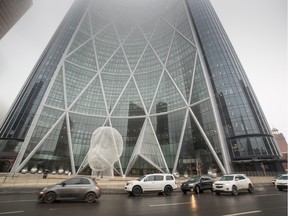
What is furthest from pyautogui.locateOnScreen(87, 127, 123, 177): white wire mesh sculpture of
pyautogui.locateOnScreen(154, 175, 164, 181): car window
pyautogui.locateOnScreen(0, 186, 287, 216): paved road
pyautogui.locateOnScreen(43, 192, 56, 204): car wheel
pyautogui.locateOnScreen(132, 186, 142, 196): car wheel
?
pyautogui.locateOnScreen(0, 186, 287, 216): paved road

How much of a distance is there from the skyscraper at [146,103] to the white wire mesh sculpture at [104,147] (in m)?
0.27

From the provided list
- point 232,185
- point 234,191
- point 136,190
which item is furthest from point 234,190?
point 136,190

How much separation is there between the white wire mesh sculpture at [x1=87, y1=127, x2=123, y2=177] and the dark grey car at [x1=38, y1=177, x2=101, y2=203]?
20897 millimetres

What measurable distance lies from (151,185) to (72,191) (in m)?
7.09

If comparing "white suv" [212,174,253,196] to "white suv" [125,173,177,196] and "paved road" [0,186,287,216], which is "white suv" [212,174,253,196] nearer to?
"white suv" [125,173,177,196]

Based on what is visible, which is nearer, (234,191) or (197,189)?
(234,191)

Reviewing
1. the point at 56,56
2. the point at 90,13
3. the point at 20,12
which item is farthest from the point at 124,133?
the point at 90,13

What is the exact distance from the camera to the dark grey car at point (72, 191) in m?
10.6

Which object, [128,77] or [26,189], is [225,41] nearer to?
[128,77]

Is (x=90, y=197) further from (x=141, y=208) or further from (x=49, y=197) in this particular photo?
(x=141, y=208)

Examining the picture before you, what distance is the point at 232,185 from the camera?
15.7 m

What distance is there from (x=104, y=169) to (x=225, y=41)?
57.7 meters

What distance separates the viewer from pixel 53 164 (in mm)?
55656

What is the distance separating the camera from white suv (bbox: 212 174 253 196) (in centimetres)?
1558
